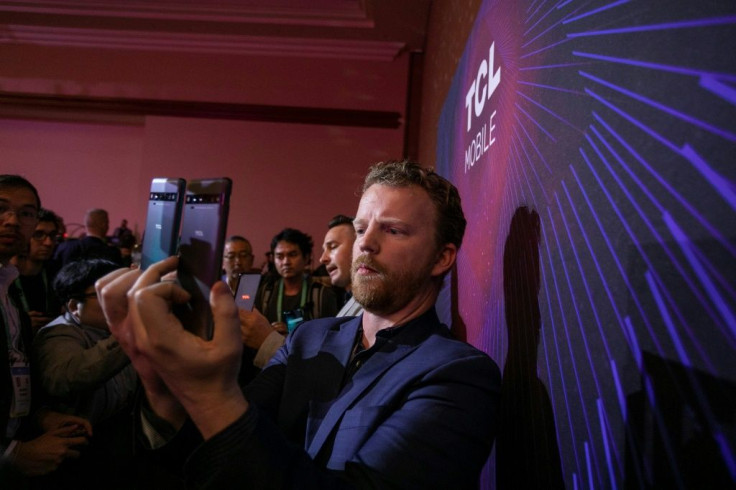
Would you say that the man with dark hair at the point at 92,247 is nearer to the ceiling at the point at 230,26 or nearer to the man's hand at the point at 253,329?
the man's hand at the point at 253,329

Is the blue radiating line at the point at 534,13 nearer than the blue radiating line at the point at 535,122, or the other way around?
the blue radiating line at the point at 535,122

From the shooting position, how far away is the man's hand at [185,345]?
2.19 feet

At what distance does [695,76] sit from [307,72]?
234 inches

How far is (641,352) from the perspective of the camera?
66 centimetres

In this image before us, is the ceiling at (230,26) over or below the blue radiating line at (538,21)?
over

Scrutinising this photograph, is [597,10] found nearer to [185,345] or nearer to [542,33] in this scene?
[542,33]

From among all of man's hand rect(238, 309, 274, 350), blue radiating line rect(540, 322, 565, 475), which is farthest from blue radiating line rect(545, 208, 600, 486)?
man's hand rect(238, 309, 274, 350)

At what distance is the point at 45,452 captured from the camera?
1753mm

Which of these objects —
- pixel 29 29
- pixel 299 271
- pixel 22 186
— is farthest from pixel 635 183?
pixel 29 29

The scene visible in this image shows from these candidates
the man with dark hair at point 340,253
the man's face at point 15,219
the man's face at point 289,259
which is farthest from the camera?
the man's face at point 289,259

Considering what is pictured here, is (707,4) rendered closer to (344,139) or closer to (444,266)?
(444,266)

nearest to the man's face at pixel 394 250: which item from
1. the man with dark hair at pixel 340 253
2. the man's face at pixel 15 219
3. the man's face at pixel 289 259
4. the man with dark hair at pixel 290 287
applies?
the man's face at pixel 15 219

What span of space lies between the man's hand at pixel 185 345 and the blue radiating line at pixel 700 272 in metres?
0.54

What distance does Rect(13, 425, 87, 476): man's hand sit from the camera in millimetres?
1724
